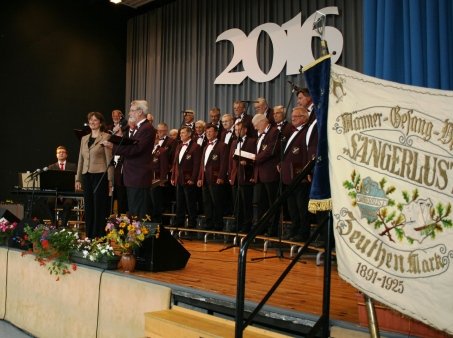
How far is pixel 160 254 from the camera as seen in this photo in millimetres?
4348

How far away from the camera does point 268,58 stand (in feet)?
27.9

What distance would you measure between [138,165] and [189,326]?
222cm

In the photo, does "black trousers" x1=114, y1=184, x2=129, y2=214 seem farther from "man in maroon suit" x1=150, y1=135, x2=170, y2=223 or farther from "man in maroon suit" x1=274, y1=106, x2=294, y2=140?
"man in maroon suit" x1=274, y1=106, x2=294, y2=140

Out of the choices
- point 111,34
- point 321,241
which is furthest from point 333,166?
point 111,34

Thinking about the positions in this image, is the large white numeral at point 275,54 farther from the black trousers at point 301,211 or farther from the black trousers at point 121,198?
the black trousers at point 301,211

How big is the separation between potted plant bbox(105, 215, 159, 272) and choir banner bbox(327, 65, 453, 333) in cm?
217

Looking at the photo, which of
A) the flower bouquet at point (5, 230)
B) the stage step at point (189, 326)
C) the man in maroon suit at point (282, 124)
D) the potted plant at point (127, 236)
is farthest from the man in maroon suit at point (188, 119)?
the stage step at point (189, 326)

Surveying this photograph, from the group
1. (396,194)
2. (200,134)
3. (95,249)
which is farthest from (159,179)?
(396,194)

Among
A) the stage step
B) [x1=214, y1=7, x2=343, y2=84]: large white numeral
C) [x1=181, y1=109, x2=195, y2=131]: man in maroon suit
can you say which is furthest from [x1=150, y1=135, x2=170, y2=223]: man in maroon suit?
the stage step

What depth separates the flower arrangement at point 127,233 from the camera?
4184mm

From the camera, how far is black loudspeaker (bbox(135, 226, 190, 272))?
14.1ft

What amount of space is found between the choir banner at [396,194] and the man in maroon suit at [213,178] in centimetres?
429

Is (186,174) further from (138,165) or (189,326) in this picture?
(189,326)

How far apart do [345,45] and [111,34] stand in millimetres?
5910
